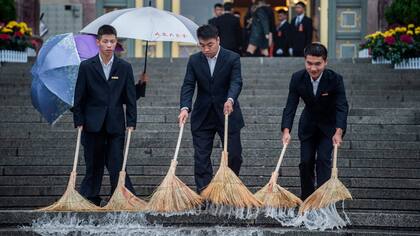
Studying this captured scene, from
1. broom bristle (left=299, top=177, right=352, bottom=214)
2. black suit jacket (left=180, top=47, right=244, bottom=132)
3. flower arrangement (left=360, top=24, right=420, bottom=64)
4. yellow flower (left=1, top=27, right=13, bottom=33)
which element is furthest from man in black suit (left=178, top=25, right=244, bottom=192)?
yellow flower (left=1, top=27, right=13, bottom=33)

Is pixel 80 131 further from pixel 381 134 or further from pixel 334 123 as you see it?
pixel 381 134

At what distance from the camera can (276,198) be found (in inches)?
415

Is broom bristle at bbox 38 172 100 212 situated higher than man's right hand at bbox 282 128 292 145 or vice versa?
man's right hand at bbox 282 128 292 145

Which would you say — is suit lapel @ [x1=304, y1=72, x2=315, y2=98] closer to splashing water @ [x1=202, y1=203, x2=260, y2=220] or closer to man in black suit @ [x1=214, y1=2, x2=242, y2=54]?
splashing water @ [x1=202, y1=203, x2=260, y2=220]

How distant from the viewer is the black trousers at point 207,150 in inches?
439

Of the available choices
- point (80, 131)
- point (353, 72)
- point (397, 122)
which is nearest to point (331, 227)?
point (80, 131)

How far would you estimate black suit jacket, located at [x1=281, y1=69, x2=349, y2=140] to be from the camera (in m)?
10.8

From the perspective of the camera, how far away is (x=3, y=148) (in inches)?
545

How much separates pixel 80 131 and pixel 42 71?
1303 millimetres

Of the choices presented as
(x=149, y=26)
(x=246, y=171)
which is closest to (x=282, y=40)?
(x=246, y=171)

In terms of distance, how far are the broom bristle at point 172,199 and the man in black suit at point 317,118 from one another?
1106mm

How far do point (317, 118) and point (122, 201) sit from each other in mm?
2116

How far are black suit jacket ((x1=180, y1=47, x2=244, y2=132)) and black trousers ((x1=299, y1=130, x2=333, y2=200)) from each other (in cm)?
74

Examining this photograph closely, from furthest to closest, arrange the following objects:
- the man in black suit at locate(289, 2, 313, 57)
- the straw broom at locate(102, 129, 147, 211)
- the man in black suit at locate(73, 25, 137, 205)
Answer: the man in black suit at locate(289, 2, 313, 57) < the man in black suit at locate(73, 25, 137, 205) < the straw broom at locate(102, 129, 147, 211)
